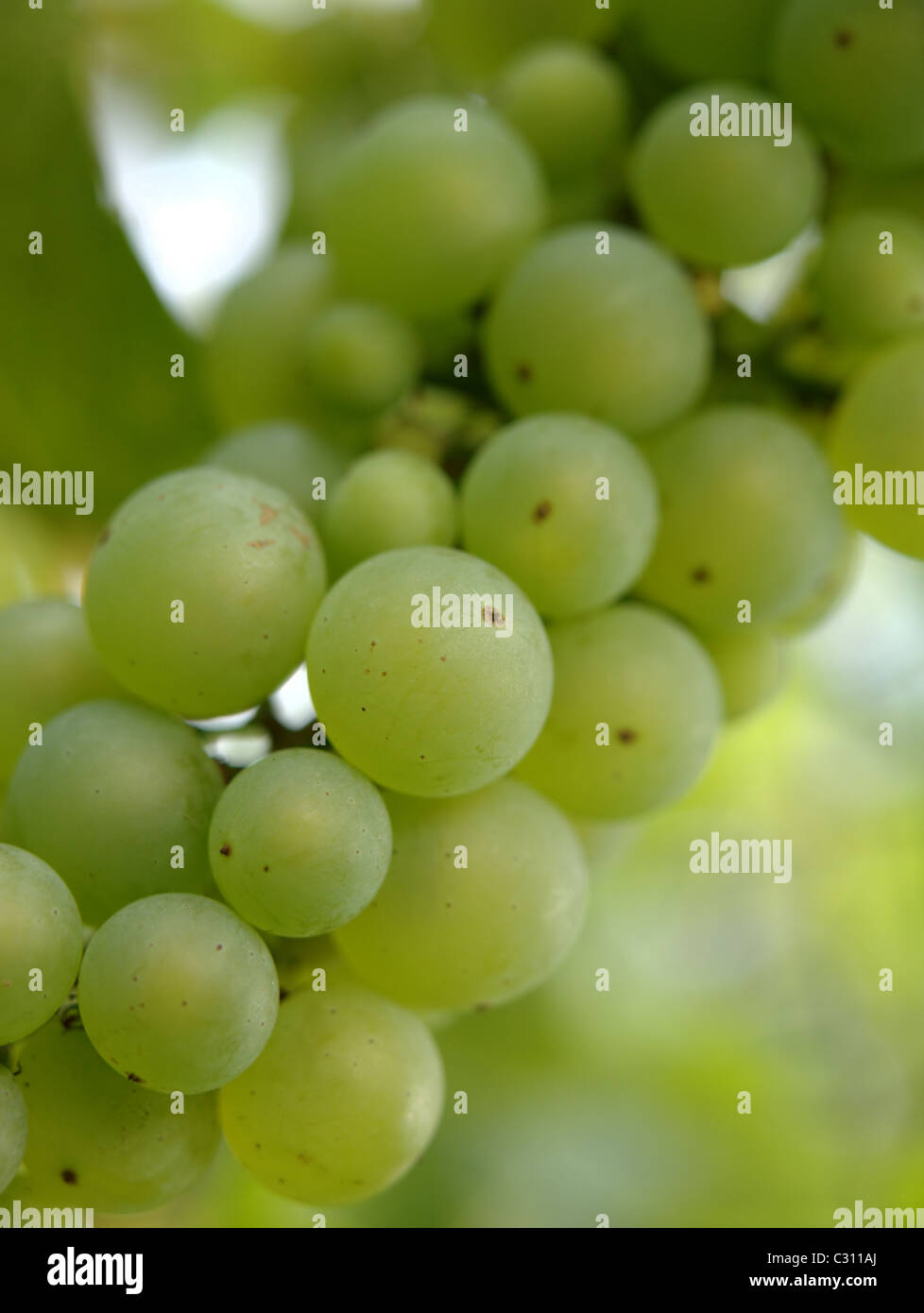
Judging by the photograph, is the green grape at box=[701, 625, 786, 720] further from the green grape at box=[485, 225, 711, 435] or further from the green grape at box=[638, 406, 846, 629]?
the green grape at box=[485, 225, 711, 435]

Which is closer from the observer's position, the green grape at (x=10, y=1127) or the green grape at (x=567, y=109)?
the green grape at (x=10, y=1127)

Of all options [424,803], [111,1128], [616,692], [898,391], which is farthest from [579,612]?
[111,1128]

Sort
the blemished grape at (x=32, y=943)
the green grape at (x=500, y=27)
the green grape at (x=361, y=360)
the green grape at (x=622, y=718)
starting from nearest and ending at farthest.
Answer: the blemished grape at (x=32, y=943)
the green grape at (x=622, y=718)
the green grape at (x=361, y=360)
the green grape at (x=500, y=27)

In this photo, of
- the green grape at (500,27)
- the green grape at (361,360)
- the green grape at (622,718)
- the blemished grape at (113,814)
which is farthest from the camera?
the green grape at (500,27)

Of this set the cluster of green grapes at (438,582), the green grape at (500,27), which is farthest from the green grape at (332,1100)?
the green grape at (500,27)

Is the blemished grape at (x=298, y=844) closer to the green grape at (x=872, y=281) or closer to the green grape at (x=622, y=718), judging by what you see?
the green grape at (x=622, y=718)

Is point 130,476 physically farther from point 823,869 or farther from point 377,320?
point 823,869

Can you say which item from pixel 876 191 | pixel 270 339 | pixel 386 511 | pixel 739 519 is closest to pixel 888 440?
pixel 739 519
